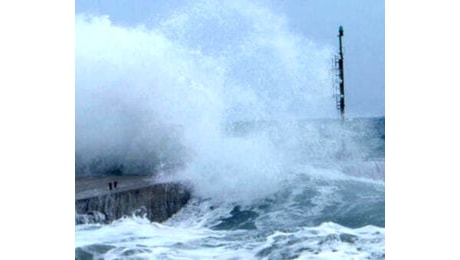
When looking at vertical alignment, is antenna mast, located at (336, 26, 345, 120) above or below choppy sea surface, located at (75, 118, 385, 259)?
above

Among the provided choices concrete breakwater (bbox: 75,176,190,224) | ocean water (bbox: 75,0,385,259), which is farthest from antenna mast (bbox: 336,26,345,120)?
concrete breakwater (bbox: 75,176,190,224)

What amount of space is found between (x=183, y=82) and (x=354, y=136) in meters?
0.77

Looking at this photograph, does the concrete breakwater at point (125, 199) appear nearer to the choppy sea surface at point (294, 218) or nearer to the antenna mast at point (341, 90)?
the choppy sea surface at point (294, 218)

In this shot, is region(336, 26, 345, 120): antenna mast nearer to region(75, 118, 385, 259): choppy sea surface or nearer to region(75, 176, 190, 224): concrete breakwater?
region(75, 118, 385, 259): choppy sea surface

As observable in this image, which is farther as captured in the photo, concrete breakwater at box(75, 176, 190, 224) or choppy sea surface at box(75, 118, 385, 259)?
concrete breakwater at box(75, 176, 190, 224)

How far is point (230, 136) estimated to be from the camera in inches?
123

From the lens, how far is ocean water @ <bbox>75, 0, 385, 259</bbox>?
2.87m

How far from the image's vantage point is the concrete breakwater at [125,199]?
301 cm

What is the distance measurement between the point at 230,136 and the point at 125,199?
0.54m

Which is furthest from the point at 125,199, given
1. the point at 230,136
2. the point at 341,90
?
the point at 341,90

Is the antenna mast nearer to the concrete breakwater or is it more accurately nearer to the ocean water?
the ocean water

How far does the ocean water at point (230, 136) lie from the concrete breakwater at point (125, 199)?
1.6 inches

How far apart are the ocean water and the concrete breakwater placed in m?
0.04
